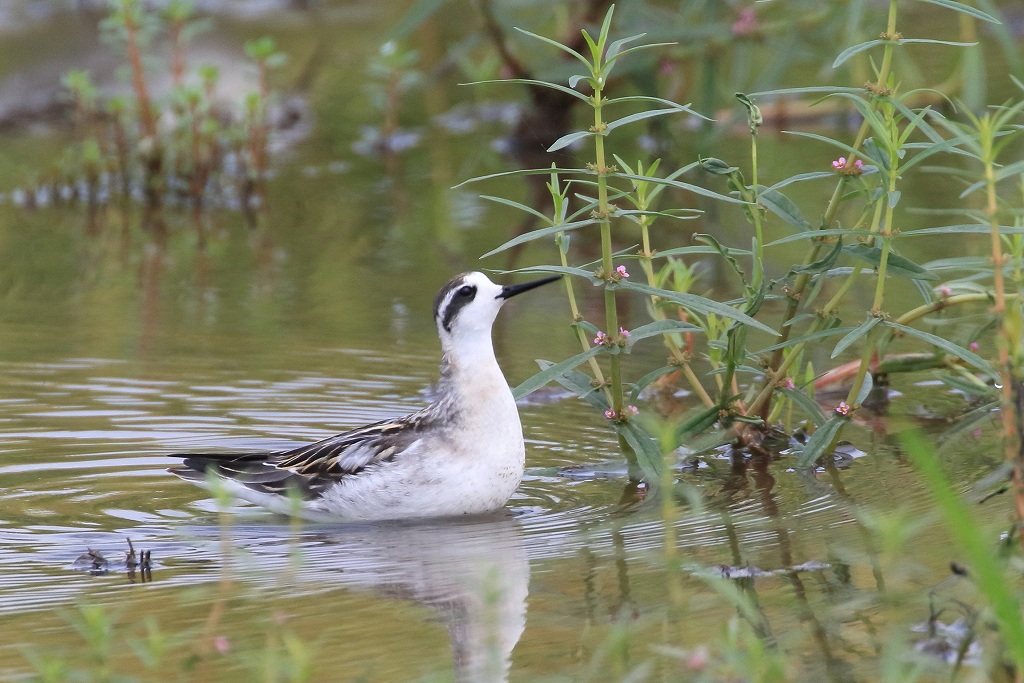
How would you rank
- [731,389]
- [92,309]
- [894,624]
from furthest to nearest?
[92,309], [731,389], [894,624]

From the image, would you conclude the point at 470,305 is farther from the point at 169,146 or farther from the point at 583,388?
the point at 169,146

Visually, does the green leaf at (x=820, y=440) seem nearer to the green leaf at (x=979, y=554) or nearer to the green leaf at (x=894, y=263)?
the green leaf at (x=894, y=263)

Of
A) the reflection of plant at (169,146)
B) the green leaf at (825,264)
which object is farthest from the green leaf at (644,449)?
the reflection of plant at (169,146)

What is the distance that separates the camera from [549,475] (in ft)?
19.5

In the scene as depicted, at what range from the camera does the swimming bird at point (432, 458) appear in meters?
5.54

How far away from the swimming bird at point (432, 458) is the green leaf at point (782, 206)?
83 centimetres

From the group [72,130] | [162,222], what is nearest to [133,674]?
[162,222]

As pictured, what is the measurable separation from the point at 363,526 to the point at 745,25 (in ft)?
22.0

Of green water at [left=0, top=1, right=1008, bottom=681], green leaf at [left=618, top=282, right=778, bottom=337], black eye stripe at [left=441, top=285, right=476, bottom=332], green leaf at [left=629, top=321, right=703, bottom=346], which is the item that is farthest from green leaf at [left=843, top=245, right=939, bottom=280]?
black eye stripe at [left=441, top=285, right=476, bottom=332]

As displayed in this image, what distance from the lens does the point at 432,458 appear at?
18.3 feet

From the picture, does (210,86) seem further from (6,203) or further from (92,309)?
(92,309)

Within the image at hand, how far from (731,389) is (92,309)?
455 cm

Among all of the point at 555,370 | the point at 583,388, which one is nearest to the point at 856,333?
the point at 555,370

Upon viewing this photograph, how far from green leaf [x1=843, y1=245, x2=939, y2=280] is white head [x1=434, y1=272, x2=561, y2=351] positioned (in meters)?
1.23
